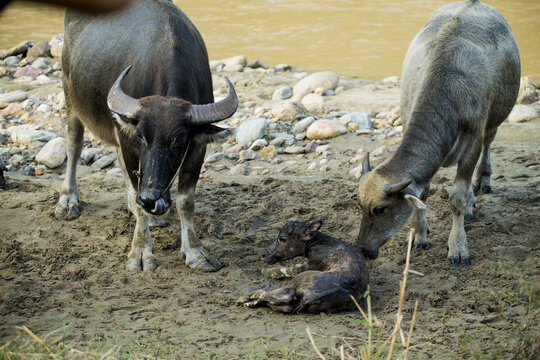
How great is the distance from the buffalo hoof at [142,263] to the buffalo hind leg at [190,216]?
30cm

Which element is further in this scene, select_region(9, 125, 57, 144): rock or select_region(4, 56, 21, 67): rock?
select_region(4, 56, 21, 67): rock

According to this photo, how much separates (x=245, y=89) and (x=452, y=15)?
17.2 feet

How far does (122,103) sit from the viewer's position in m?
4.92

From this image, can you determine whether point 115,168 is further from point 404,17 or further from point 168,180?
point 404,17

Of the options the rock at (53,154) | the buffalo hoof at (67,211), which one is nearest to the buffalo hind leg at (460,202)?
the buffalo hoof at (67,211)

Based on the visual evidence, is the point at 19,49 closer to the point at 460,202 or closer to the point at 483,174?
the point at 483,174

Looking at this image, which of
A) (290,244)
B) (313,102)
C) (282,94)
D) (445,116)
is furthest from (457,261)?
(282,94)

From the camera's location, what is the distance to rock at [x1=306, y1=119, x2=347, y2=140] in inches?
339

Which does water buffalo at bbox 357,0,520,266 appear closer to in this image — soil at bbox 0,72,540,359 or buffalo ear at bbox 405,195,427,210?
buffalo ear at bbox 405,195,427,210

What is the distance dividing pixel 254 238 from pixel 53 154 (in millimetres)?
3432

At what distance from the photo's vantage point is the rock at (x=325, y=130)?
28.3ft

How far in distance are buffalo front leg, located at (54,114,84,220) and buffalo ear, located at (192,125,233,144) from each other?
2.11m

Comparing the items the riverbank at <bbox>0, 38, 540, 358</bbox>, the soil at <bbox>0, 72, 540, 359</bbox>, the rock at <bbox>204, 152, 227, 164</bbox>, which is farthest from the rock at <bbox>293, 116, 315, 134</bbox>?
the rock at <bbox>204, 152, 227, 164</bbox>

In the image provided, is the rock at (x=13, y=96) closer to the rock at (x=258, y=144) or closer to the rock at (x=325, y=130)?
the rock at (x=258, y=144)
